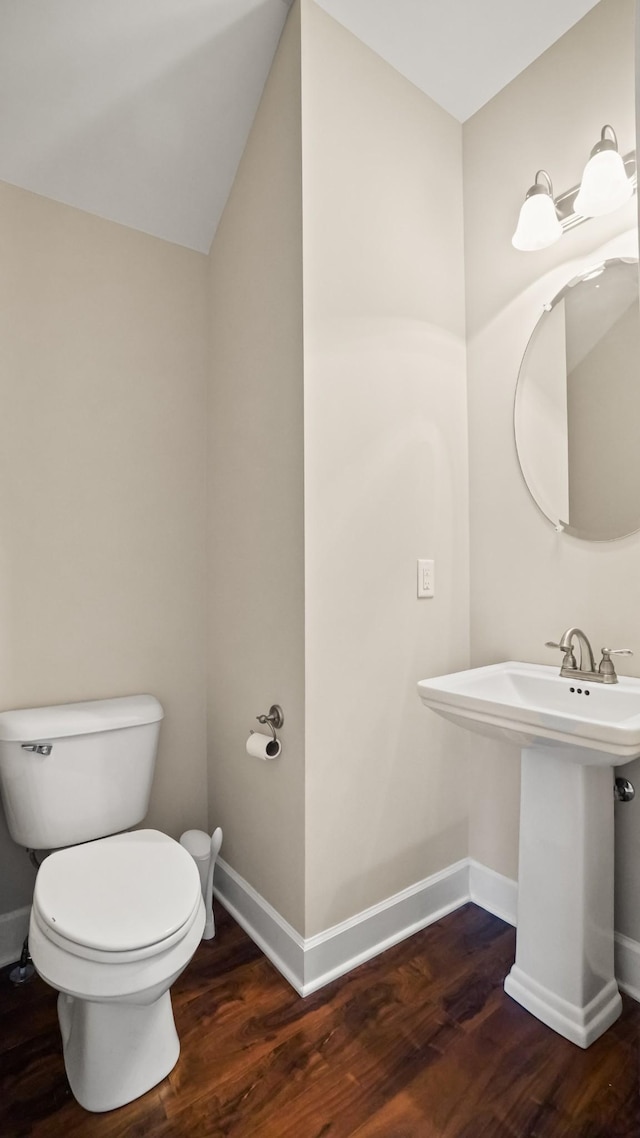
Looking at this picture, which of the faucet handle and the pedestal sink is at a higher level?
the faucet handle

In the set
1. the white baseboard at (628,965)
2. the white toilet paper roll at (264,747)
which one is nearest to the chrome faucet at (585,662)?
the white baseboard at (628,965)

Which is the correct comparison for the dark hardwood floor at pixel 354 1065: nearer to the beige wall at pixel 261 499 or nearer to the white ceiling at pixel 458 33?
the beige wall at pixel 261 499

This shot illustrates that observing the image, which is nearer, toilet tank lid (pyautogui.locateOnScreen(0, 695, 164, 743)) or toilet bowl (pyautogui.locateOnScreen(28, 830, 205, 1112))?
toilet bowl (pyautogui.locateOnScreen(28, 830, 205, 1112))

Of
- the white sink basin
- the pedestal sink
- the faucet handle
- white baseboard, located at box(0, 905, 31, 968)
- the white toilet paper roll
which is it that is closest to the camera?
the white sink basin

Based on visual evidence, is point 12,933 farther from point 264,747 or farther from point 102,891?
point 264,747

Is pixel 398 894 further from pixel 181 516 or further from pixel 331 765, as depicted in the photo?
pixel 181 516

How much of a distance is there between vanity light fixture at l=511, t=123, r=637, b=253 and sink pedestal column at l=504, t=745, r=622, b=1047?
1370 millimetres

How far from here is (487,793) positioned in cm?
180

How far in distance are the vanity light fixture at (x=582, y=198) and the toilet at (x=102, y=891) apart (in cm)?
181

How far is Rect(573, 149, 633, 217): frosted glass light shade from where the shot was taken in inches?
52.0

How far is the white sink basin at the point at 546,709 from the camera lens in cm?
105

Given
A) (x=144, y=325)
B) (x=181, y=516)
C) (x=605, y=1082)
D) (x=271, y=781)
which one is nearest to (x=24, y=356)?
(x=144, y=325)

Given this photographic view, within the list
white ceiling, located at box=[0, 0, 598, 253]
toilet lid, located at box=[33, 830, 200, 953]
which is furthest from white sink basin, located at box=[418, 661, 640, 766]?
white ceiling, located at box=[0, 0, 598, 253]

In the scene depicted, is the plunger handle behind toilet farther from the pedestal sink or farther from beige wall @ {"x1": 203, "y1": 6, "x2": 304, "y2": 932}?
the pedestal sink
